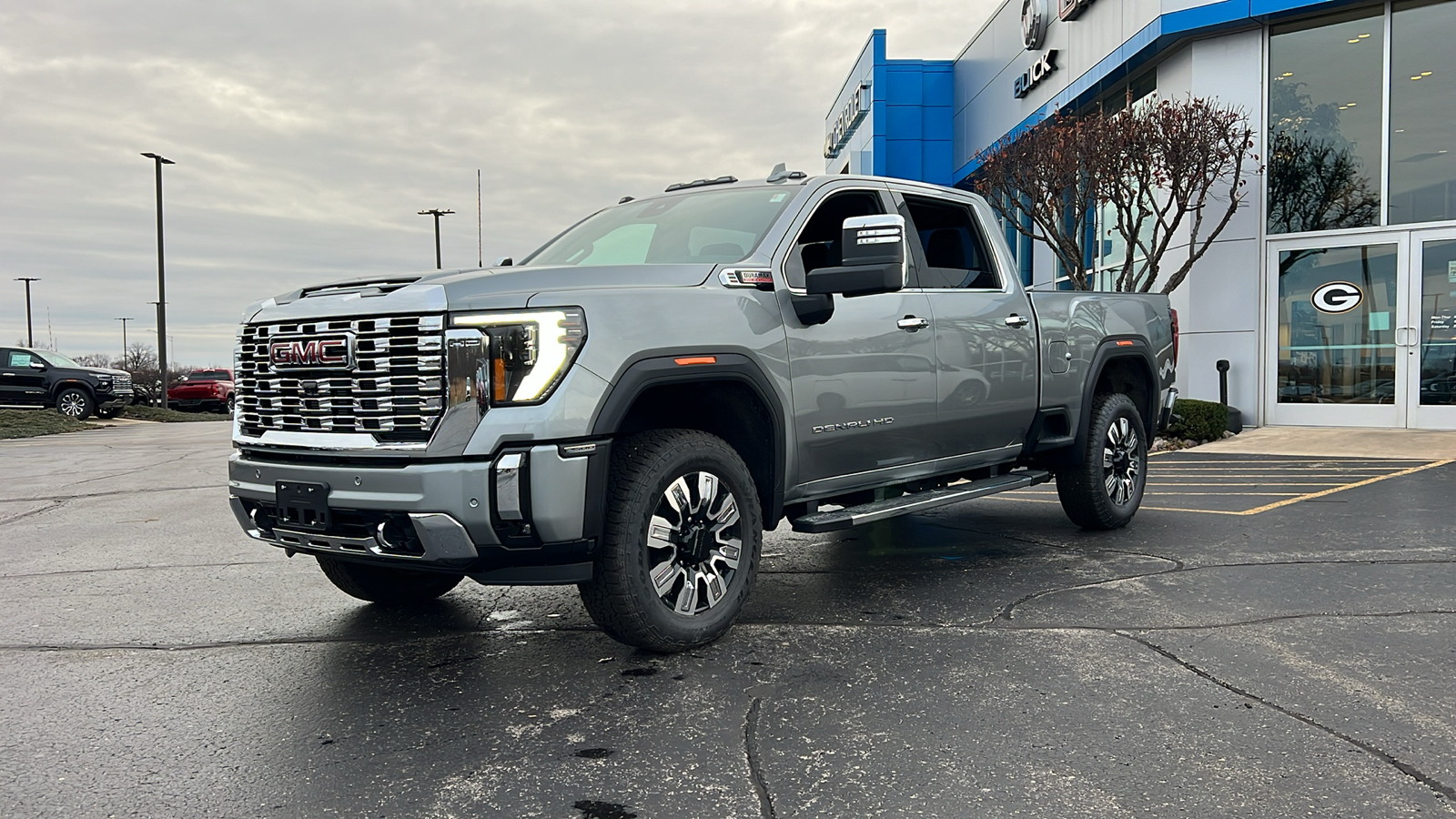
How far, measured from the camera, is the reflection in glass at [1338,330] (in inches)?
586

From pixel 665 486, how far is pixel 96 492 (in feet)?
30.7

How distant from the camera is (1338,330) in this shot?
15.2 metres

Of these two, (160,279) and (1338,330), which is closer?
(1338,330)

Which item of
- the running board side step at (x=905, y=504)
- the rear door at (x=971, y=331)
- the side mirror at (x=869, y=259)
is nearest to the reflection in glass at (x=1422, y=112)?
the running board side step at (x=905, y=504)

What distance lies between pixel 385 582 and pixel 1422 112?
15.2m

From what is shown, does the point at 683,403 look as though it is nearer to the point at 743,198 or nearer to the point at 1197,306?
the point at 743,198

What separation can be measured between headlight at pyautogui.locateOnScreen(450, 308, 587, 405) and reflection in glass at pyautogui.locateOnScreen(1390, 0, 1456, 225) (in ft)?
48.3

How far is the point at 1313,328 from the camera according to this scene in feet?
50.5

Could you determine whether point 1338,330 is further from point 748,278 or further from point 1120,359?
point 748,278

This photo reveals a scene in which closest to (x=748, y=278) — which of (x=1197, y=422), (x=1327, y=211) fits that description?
(x=1197, y=422)

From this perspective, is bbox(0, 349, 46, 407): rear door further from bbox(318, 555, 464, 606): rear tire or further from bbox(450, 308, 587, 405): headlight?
bbox(450, 308, 587, 405): headlight

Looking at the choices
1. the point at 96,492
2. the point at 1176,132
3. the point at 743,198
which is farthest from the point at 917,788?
the point at 1176,132

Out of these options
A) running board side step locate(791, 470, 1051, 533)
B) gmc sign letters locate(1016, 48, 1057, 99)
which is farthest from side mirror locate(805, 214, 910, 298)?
gmc sign letters locate(1016, 48, 1057, 99)

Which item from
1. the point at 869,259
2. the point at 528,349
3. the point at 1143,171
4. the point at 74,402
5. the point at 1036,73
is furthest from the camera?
the point at 74,402
